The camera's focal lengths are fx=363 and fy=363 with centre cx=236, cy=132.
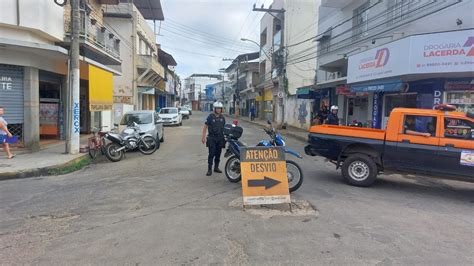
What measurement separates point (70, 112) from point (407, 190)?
1017 centimetres

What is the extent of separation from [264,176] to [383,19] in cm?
1294

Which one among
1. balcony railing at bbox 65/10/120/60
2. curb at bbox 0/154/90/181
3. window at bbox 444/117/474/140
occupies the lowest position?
curb at bbox 0/154/90/181

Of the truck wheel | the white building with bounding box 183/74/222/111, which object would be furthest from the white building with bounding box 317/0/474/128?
the white building with bounding box 183/74/222/111

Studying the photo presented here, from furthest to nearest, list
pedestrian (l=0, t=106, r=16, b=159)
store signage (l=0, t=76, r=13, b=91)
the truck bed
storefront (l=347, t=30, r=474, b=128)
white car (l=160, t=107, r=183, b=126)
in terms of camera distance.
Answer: white car (l=160, t=107, r=183, b=126) → store signage (l=0, t=76, r=13, b=91) → storefront (l=347, t=30, r=474, b=128) → pedestrian (l=0, t=106, r=16, b=159) → the truck bed

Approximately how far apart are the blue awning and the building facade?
11.0 metres

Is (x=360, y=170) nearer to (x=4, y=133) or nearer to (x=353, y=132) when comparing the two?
(x=353, y=132)

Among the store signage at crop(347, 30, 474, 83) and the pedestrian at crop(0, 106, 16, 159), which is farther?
the store signage at crop(347, 30, 474, 83)

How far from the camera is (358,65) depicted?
16500 mm

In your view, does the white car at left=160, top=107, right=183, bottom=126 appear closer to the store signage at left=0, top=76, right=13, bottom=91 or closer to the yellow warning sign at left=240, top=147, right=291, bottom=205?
the store signage at left=0, top=76, right=13, bottom=91

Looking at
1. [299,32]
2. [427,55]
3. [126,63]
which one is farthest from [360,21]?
[126,63]

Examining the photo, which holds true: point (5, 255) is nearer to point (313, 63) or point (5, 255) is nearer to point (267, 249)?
point (267, 249)

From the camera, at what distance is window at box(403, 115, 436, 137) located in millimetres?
7594

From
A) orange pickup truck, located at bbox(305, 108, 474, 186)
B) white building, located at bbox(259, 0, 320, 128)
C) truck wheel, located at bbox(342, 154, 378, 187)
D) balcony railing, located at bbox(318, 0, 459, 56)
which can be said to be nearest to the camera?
orange pickup truck, located at bbox(305, 108, 474, 186)

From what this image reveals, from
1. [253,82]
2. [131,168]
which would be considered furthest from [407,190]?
[253,82]
